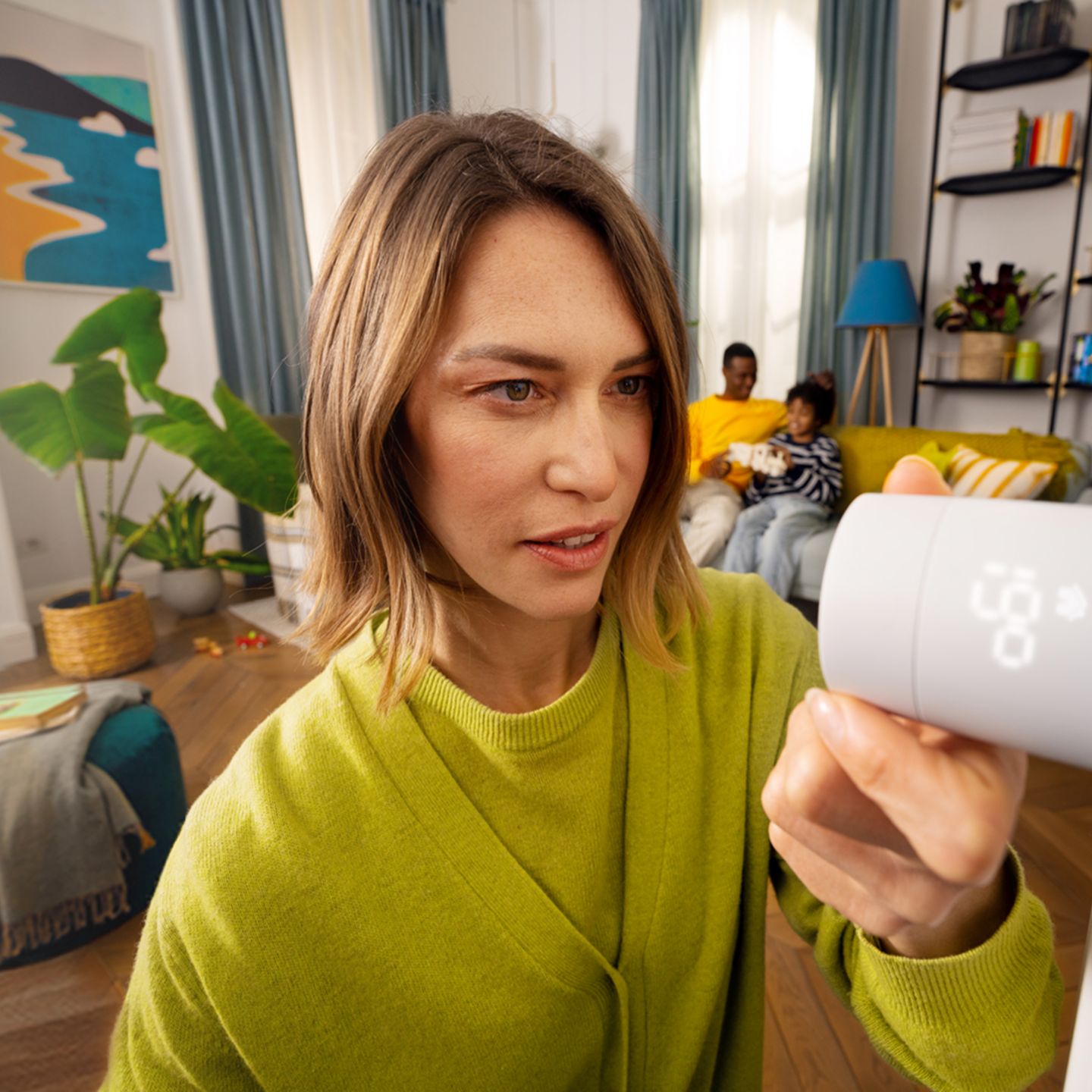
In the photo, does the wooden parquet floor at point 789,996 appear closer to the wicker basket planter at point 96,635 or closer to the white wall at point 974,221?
the wicker basket planter at point 96,635

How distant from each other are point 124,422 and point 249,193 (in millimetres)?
2041

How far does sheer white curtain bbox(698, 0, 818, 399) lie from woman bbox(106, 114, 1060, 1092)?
156 inches

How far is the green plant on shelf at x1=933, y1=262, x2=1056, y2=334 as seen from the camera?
350 centimetres

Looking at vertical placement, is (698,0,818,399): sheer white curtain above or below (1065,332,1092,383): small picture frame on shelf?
above

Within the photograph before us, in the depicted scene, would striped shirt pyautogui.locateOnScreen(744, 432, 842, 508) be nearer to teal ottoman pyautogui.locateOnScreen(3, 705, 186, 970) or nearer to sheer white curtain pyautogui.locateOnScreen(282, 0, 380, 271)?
teal ottoman pyautogui.locateOnScreen(3, 705, 186, 970)

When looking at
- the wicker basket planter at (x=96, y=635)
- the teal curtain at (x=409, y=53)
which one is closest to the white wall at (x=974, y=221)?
the teal curtain at (x=409, y=53)

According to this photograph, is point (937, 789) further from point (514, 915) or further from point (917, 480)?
point (514, 915)

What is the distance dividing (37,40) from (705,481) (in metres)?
3.54

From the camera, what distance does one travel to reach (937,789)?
30cm

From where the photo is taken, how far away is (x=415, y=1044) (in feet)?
2.11

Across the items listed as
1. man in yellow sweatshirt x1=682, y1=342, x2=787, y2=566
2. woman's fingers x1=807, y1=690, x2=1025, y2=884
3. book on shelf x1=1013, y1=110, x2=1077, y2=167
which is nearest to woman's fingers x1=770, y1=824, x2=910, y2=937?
woman's fingers x1=807, y1=690, x2=1025, y2=884

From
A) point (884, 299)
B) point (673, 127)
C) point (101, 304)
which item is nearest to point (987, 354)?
point (884, 299)

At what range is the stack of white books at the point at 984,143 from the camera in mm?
3473

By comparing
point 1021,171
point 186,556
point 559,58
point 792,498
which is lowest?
point 186,556
